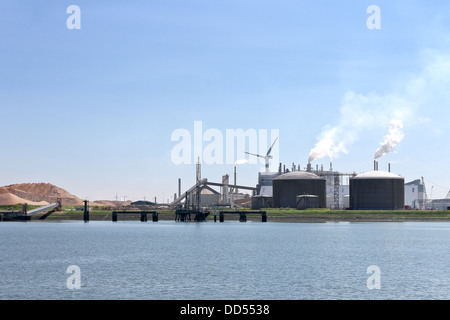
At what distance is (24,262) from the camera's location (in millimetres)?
79562

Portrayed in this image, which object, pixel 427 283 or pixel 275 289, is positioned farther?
pixel 427 283

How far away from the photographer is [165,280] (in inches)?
2431

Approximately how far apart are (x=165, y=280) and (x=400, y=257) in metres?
40.5

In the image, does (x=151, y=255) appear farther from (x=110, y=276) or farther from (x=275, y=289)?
(x=275, y=289)

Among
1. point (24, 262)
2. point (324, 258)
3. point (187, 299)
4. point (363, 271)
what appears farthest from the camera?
point (324, 258)

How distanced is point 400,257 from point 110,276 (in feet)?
143
